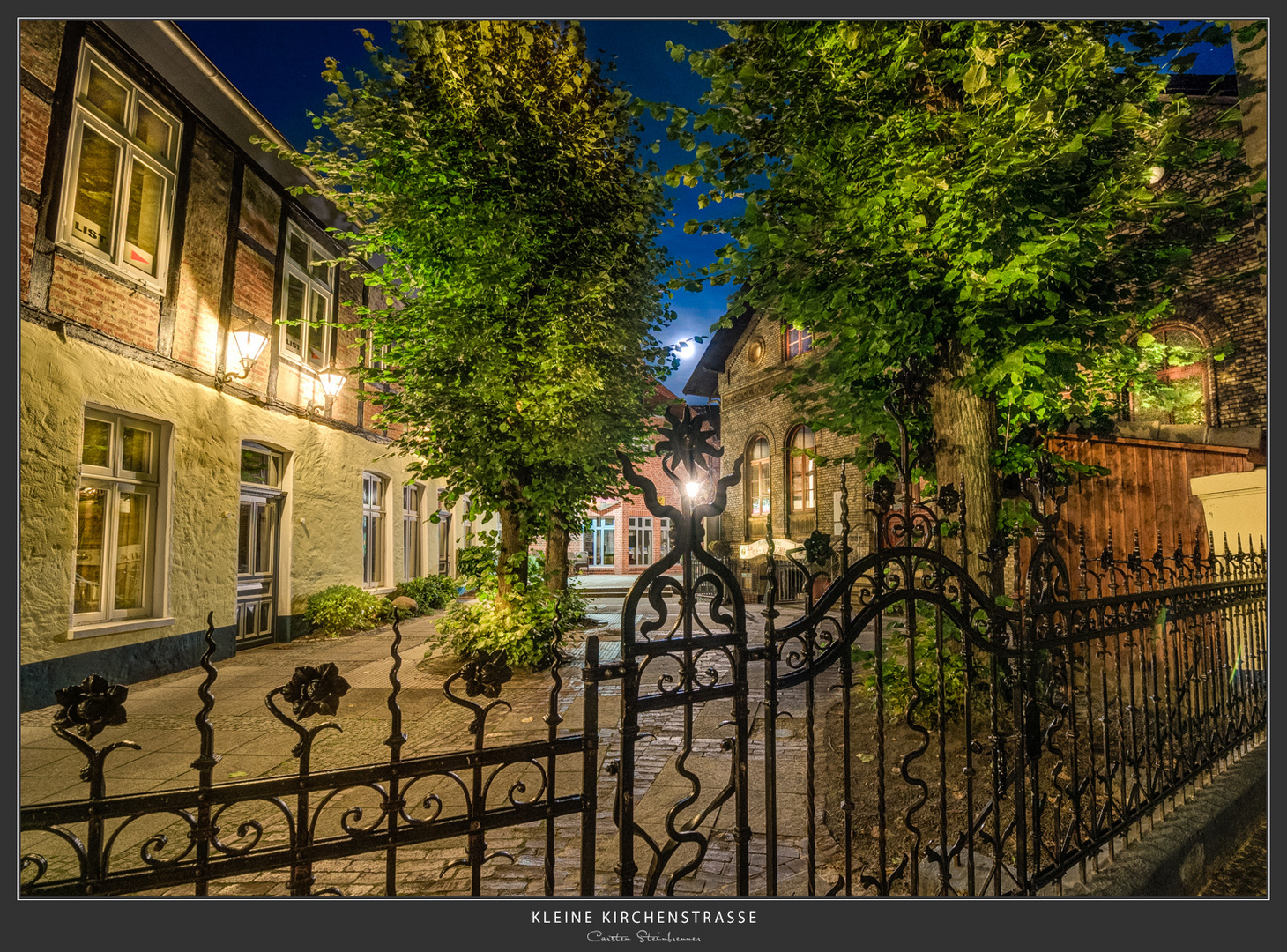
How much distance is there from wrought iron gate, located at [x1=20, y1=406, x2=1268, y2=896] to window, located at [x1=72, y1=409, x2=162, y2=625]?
10.4 feet

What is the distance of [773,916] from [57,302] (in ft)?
A: 22.3

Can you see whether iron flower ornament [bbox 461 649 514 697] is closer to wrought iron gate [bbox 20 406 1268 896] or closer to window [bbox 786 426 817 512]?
wrought iron gate [bbox 20 406 1268 896]

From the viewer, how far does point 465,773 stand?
4074 mm

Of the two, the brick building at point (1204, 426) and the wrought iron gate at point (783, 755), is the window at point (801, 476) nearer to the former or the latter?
the brick building at point (1204, 426)

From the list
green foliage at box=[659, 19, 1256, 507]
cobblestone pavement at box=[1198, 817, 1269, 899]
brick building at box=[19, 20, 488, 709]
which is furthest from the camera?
brick building at box=[19, 20, 488, 709]

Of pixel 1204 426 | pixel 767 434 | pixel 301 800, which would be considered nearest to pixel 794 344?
pixel 767 434

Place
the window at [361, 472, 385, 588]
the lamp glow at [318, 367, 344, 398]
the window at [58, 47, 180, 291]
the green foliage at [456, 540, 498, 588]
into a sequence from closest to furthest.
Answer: the window at [58, 47, 180, 291]
the green foliage at [456, 540, 498, 588]
the lamp glow at [318, 367, 344, 398]
the window at [361, 472, 385, 588]

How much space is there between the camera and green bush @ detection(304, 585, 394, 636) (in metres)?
8.84

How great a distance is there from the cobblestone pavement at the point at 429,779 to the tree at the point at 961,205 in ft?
6.67

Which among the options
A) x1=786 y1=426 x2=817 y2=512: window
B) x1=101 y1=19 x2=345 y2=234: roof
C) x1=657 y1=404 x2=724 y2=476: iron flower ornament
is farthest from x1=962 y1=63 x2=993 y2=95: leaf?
x1=786 y1=426 x2=817 y2=512: window

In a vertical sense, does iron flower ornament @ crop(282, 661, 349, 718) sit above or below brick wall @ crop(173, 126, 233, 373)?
below

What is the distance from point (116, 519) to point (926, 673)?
23.1 feet

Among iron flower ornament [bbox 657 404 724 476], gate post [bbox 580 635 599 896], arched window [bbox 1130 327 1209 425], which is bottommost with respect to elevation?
gate post [bbox 580 635 599 896]

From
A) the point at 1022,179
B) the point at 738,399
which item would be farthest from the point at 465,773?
the point at 738,399
